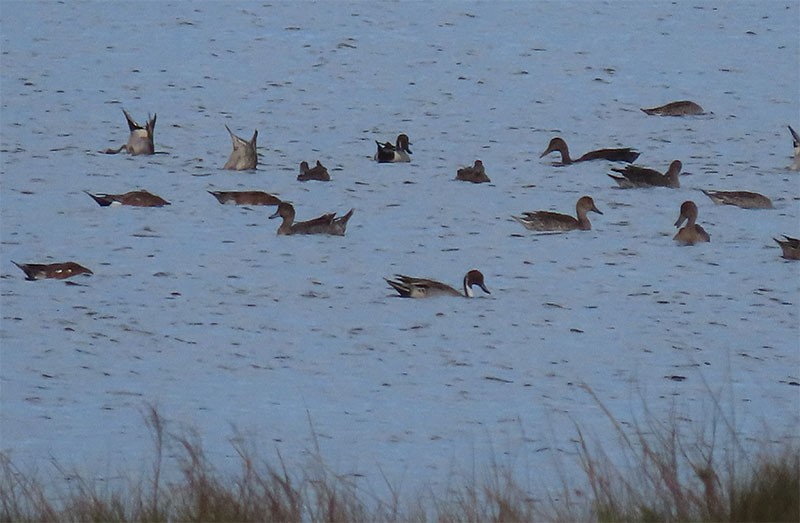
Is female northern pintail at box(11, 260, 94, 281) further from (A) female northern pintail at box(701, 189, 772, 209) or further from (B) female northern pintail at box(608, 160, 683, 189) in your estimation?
(A) female northern pintail at box(701, 189, 772, 209)

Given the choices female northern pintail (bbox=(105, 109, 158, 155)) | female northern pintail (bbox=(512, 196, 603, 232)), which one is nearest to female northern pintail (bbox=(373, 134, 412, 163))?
female northern pintail (bbox=(105, 109, 158, 155))

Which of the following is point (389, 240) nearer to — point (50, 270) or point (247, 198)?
point (247, 198)

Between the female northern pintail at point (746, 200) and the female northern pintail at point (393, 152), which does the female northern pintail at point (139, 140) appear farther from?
the female northern pintail at point (746, 200)

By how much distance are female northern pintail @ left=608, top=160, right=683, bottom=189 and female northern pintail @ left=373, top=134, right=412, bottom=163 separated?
2.39 meters

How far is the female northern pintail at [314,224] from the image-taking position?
12.8 meters

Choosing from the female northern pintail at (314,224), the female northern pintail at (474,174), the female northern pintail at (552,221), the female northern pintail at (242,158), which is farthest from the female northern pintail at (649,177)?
the female northern pintail at (242,158)

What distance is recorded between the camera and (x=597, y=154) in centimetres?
1659

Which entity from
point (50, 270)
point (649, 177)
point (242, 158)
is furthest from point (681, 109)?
point (50, 270)

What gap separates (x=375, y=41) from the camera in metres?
23.4

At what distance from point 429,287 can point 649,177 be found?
5126 mm

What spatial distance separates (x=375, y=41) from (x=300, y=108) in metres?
4.35

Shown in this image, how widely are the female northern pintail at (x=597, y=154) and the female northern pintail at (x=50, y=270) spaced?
691 centimetres

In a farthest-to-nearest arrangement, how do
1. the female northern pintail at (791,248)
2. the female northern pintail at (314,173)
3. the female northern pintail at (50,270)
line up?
the female northern pintail at (314,173) < the female northern pintail at (791,248) < the female northern pintail at (50,270)

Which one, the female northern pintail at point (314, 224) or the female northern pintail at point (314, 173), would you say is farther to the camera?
the female northern pintail at point (314, 173)
